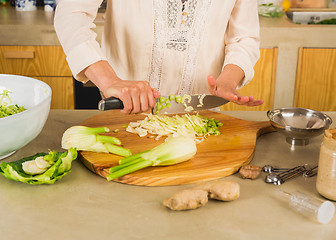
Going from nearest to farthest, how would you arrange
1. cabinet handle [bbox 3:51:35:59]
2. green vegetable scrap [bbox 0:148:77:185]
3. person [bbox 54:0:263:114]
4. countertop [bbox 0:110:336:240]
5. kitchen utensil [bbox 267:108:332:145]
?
countertop [bbox 0:110:336:240] < green vegetable scrap [bbox 0:148:77:185] < kitchen utensil [bbox 267:108:332:145] < person [bbox 54:0:263:114] < cabinet handle [bbox 3:51:35:59]

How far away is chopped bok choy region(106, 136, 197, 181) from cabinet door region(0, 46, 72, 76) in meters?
1.78

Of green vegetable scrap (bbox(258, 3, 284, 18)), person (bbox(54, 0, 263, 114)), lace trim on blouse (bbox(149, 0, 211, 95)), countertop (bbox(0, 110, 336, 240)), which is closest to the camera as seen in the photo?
countertop (bbox(0, 110, 336, 240))

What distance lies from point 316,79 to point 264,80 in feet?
1.12

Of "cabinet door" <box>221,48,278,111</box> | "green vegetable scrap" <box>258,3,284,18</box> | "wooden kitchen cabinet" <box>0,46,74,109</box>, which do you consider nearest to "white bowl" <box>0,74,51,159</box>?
"wooden kitchen cabinet" <box>0,46,74,109</box>

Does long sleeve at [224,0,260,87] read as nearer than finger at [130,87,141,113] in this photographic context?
No

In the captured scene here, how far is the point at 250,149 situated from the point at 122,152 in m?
0.37

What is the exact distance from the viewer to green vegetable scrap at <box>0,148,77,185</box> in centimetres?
106

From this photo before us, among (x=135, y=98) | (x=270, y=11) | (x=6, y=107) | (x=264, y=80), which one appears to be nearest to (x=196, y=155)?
(x=135, y=98)

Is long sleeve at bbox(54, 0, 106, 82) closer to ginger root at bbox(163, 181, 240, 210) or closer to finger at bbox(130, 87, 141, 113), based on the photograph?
finger at bbox(130, 87, 141, 113)

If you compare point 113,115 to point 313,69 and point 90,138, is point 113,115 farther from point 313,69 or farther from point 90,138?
point 313,69

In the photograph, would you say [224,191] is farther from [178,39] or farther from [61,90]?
[61,90]

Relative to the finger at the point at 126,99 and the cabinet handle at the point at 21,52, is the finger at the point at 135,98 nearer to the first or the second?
the finger at the point at 126,99

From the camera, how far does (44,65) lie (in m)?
2.79

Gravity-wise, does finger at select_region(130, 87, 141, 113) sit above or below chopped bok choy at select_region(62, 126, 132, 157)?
above
